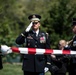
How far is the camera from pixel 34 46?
7.74m

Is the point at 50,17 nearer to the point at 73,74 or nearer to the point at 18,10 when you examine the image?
the point at 73,74

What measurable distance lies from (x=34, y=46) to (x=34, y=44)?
5cm

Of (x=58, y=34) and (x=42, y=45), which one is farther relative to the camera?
(x=58, y=34)

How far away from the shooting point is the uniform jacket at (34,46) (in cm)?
768

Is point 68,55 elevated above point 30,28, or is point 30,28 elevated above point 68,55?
point 30,28

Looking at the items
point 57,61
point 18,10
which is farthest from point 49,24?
point 18,10

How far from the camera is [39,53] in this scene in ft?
25.5

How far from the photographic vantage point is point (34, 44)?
7.72 metres

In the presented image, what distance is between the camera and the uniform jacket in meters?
7.68

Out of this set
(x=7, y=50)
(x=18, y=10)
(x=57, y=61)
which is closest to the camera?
(x=7, y=50)

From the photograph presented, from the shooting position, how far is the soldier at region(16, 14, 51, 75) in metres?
7.67

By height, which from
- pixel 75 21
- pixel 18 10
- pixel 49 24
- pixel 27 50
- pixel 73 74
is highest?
pixel 18 10

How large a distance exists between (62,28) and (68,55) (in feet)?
44.9

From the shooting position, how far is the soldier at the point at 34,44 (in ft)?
25.2
